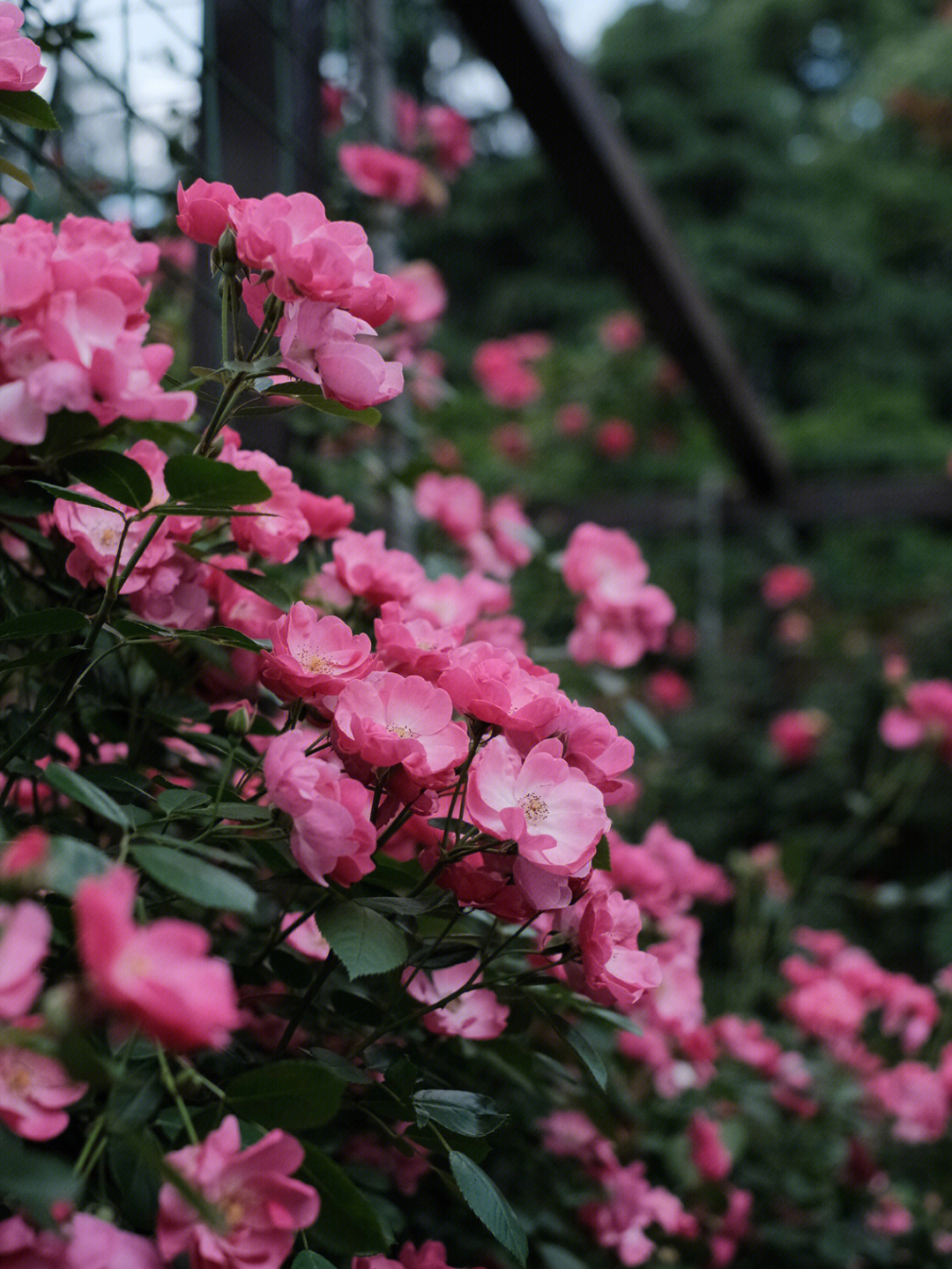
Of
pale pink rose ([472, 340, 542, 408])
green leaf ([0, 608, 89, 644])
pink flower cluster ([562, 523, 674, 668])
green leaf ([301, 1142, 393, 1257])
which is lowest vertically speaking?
green leaf ([301, 1142, 393, 1257])

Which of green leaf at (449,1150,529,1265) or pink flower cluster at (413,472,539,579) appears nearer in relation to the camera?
green leaf at (449,1150,529,1265)

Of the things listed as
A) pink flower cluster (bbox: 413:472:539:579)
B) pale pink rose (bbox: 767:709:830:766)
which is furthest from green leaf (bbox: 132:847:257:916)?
pale pink rose (bbox: 767:709:830:766)

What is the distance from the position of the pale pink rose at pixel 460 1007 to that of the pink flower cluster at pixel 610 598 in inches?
15.7

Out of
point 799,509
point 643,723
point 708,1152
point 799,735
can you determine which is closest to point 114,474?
point 643,723

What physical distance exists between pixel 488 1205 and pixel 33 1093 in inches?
8.3

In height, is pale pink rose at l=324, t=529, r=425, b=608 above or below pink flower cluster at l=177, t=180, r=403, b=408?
below

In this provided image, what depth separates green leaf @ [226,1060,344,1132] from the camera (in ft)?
1.32

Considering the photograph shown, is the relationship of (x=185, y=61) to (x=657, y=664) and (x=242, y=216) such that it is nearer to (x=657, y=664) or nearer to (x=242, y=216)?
(x=242, y=216)

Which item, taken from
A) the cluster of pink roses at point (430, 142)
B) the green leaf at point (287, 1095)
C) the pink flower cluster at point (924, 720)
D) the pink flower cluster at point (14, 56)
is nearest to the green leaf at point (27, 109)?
the pink flower cluster at point (14, 56)

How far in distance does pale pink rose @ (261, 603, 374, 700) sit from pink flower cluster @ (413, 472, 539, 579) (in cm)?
60

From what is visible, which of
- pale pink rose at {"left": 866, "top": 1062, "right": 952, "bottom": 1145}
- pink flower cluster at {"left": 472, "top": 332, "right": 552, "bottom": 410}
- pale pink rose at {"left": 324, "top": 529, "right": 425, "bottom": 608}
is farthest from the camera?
pink flower cluster at {"left": 472, "top": 332, "right": 552, "bottom": 410}

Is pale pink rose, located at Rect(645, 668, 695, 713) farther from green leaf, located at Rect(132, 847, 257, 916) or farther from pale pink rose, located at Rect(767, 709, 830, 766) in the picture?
green leaf, located at Rect(132, 847, 257, 916)

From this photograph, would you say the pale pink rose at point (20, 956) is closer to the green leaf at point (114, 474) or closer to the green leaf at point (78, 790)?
the green leaf at point (78, 790)

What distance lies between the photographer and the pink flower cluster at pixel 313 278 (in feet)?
1.62
